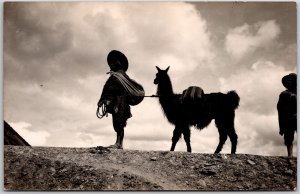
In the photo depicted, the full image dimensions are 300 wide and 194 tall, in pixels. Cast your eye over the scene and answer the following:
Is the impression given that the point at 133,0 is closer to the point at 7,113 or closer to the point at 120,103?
the point at 120,103

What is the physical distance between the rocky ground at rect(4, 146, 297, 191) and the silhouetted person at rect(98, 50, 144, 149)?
55 cm

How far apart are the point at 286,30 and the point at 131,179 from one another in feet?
13.2

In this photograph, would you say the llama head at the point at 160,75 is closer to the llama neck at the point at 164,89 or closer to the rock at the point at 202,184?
the llama neck at the point at 164,89

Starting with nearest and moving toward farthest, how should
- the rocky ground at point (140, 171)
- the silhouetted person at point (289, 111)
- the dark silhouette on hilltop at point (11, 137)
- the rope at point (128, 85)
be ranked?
the rocky ground at point (140, 171) < the dark silhouette on hilltop at point (11, 137) < the silhouetted person at point (289, 111) < the rope at point (128, 85)

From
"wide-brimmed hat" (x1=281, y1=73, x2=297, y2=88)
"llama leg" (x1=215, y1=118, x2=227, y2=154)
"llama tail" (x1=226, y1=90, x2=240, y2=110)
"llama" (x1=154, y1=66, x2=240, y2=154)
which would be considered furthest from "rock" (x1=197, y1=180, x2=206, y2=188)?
"wide-brimmed hat" (x1=281, y1=73, x2=297, y2=88)

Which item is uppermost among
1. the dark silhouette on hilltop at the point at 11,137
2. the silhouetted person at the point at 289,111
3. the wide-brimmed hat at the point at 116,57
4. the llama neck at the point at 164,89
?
the wide-brimmed hat at the point at 116,57

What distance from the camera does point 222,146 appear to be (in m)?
9.59

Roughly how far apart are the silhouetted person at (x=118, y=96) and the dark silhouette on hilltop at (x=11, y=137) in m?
1.62

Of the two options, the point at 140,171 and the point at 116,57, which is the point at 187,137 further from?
the point at 116,57

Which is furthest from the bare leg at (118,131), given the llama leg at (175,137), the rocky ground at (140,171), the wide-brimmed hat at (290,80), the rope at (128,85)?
the wide-brimmed hat at (290,80)

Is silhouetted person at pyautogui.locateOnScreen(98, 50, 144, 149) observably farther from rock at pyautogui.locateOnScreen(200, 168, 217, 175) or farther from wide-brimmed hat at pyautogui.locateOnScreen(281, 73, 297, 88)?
wide-brimmed hat at pyautogui.locateOnScreen(281, 73, 297, 88)

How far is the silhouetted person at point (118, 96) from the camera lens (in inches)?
360

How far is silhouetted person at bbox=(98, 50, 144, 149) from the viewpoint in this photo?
9133 millimetres

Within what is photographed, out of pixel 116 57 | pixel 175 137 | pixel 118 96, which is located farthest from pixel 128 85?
pixel 175 137
